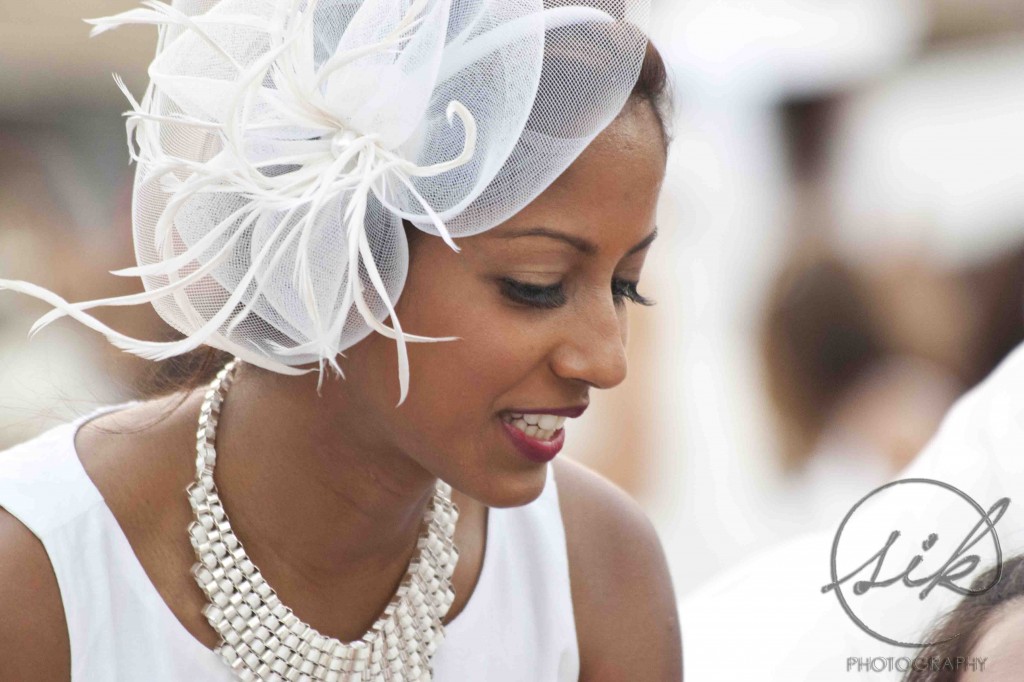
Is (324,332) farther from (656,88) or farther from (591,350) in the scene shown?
(656,88)

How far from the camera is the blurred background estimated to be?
397cm

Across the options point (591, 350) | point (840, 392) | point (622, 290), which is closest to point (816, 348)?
point (840, 392)

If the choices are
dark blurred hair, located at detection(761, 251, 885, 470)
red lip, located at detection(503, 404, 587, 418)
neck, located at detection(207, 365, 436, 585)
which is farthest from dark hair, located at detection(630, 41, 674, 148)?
dark blurred hair, located at detection(761, 251, 885, 470)

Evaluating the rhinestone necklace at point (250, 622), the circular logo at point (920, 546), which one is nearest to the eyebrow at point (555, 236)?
the rhinestone necklace at point (250, 622)

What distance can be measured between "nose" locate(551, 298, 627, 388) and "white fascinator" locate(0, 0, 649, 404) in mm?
145

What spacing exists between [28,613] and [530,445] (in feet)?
1.91

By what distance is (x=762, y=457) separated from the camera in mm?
4457

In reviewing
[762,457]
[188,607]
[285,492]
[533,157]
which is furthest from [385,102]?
[762,457]

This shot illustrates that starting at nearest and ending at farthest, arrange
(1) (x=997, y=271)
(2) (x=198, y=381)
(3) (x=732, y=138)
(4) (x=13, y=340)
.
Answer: (2) (x=198, y=381)
(4) (x=13, y=340)
(1) (x=997, y=271)
(3) (x=732, y=138)

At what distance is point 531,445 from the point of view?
57.8 inches

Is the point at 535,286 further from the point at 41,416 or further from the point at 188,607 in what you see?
the point at 41,416

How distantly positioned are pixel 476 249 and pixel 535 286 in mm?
74

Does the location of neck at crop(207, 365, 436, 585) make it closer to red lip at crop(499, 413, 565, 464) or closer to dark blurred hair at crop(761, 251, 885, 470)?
red lip at crop(499, 413, 565, 464)

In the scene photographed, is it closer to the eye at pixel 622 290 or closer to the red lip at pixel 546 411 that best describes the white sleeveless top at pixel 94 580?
the red lip at pixel 546 411
